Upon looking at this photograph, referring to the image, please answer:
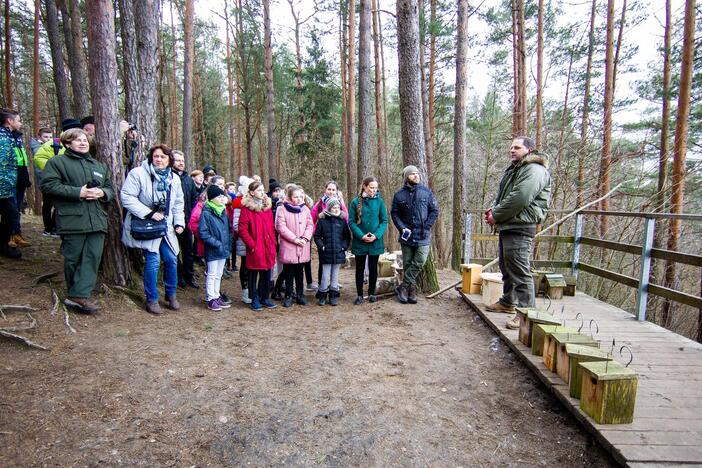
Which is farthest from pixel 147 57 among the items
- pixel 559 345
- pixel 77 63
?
pixel 559 345

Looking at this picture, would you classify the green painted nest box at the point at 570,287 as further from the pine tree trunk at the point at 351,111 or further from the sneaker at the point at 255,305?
the pine tree trunk at the point at 351,111

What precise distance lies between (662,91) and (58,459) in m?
14.2

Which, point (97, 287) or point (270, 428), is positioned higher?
point (97, 287)

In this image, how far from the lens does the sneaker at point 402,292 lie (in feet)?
18.6

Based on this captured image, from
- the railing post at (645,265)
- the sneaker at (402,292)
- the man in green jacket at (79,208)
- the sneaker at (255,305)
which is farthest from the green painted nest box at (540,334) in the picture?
the man in green jacket at (79,208)

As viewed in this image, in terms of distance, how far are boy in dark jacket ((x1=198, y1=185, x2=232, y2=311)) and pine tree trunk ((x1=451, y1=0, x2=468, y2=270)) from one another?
6.56m

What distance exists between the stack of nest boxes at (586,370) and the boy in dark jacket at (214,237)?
12.2ft

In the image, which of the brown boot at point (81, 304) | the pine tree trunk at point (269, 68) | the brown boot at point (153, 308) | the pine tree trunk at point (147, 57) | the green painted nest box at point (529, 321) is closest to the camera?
the green painted nest box at point (529, 321)

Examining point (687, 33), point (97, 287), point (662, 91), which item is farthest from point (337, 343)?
point (662, 91)

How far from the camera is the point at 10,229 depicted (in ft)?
16.6

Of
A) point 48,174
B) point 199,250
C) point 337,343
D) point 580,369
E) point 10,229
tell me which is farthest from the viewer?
point 199,250

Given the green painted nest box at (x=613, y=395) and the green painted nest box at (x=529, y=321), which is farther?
the green painted nest box at (x=529, y=321)

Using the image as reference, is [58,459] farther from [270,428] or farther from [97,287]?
[97,287]

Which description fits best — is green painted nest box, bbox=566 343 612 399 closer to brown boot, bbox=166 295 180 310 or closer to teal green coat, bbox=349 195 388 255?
teal green coat, bbox=349 195 388 255
